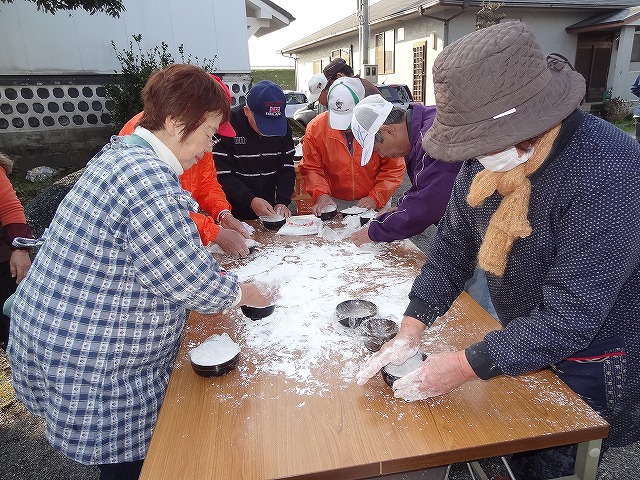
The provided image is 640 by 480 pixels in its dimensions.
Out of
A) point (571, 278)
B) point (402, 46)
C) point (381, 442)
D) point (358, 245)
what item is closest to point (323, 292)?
point (358, 245)

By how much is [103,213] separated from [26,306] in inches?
18.9

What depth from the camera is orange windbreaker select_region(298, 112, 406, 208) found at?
3.53 m

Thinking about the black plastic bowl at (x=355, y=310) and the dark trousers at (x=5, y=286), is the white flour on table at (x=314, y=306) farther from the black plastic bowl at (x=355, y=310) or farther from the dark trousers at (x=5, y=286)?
the dark trousers at (x=5, y=286)

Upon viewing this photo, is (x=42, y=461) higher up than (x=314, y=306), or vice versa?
(x=314, y=306)

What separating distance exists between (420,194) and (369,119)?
0.55 m

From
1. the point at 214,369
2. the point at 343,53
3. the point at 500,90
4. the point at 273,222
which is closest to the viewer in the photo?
the point at 500,90

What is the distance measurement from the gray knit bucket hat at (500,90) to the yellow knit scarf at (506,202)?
0.16m

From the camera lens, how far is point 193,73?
1.56 metres

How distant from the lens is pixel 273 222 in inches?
120

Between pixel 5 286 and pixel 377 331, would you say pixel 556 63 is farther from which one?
pixel 5 286

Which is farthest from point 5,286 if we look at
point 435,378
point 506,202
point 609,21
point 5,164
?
point 609,21

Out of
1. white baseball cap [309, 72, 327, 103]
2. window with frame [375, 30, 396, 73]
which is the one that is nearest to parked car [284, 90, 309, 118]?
window with frame [375, 30, 396, 73]

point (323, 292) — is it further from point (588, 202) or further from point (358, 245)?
point (588, 202)

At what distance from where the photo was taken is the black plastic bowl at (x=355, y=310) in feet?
5.93
